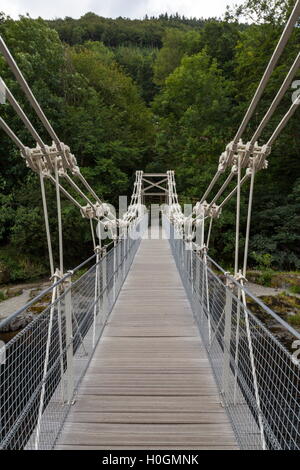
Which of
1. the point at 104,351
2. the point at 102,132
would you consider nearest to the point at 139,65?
the point at 102,132

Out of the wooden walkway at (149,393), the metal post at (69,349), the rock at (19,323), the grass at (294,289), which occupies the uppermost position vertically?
the metal post at (69,349)

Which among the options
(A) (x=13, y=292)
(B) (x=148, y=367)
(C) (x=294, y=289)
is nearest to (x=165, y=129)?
(C) (x=294, y=289)

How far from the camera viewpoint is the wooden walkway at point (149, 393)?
150 centimetres

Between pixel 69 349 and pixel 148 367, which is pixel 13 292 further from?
pixel 69 349

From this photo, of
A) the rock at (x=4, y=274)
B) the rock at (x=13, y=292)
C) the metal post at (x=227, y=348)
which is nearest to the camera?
the metal post at (x=227, y=348)

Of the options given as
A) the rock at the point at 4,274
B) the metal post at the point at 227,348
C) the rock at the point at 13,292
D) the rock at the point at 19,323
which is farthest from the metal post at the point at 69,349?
the rock at the point at 4,274

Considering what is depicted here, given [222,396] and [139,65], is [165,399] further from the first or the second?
[139,65]

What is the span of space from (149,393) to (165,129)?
44.7ft

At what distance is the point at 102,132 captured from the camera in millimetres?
12953

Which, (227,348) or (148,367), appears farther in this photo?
(148,367)

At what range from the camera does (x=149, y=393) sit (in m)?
1.86

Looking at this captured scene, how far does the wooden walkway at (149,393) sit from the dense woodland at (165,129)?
7.22m

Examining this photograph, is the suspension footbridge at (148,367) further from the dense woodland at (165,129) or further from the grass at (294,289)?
the dense woodland at (165,129)
